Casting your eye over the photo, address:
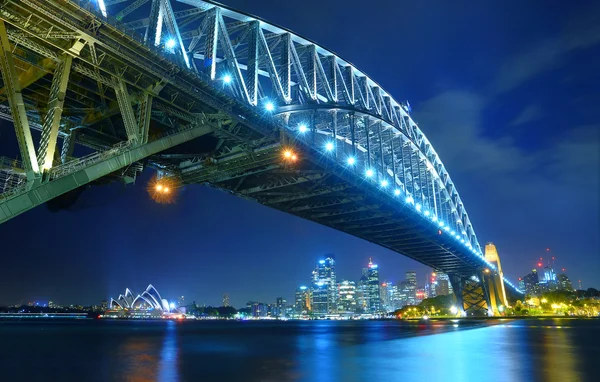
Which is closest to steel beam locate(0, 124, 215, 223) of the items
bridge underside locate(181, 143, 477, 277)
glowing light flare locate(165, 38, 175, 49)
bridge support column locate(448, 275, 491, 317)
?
glowing light flare locate(165, 38, 175, 49)

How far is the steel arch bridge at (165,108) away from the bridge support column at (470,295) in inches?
2657

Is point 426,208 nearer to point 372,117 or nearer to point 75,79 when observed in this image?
A: point 372,117

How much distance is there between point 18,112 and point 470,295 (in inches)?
4608

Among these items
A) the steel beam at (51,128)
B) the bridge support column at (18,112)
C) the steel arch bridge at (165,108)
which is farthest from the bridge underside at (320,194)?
the bridge support column at (18,112)

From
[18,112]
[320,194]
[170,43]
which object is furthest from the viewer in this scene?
[320,194]

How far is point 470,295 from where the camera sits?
375ft

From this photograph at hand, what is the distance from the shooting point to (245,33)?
31.8 meters

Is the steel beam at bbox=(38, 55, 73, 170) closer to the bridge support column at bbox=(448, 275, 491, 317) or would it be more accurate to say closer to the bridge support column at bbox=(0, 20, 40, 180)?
the bridge support column at bbox=(0, 20, 40, 180)

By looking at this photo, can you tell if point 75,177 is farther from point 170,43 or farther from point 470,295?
point 470,295

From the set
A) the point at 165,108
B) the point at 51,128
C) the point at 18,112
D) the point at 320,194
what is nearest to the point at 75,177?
the point at 51,128

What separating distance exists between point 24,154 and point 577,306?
525 ft

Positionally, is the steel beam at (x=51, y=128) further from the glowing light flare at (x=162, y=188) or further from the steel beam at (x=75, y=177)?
the glowing light flare at (x=162, y=188)

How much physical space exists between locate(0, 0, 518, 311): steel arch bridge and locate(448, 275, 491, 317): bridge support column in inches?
2657

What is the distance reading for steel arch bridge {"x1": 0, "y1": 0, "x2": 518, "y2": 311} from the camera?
16.9m
